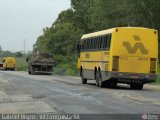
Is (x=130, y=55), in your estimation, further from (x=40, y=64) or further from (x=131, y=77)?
(x=40, y=64)

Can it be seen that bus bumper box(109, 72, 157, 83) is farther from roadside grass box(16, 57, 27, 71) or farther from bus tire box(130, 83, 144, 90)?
roadside grass box(16, 57, 27, 71)

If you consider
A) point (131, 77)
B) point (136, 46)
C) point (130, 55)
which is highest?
point (136, 46)

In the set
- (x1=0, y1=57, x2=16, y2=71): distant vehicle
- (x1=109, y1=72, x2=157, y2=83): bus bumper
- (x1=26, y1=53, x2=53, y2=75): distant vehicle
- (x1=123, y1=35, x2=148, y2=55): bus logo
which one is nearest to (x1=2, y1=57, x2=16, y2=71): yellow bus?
(x1=0, y1=57, x2=16, y2=71): distant vehicle

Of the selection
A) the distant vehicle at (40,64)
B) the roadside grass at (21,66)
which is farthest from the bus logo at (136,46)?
the roadside grass at (21,66)

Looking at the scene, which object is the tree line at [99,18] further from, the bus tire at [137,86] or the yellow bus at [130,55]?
the yellow bus at [130,55]

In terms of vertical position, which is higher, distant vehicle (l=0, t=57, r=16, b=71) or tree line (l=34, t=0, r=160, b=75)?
tree line (l=34, t=0, r=160, b=75)

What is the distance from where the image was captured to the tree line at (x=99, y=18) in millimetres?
61688

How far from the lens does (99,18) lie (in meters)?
75.8

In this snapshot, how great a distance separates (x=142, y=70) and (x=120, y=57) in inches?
55.4

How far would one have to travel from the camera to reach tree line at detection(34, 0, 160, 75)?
61.7 meters

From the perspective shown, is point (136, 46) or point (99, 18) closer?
point (136, 46)

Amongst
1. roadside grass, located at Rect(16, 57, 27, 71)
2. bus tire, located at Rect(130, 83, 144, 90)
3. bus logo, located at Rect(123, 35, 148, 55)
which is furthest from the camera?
roadside grass, located at Rect(16, 57, 27, 71)

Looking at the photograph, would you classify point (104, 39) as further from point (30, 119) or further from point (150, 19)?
point (150, 19)

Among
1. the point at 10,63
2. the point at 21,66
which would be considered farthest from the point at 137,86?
the point at 21,66
